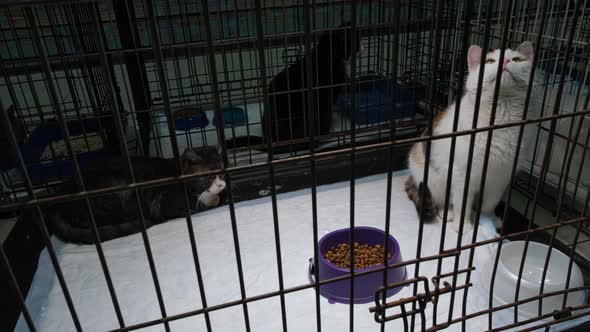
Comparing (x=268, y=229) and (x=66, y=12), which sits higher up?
(x=66, y=12)

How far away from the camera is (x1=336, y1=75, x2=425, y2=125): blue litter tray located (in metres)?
2.64

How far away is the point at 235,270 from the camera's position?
1708mm

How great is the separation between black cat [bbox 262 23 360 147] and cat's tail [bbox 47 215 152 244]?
3.33 feet

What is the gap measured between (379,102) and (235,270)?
1.67 m

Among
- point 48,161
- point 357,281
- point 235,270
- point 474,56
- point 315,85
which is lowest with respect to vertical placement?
point 235,270

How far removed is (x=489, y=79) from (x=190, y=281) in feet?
4.63

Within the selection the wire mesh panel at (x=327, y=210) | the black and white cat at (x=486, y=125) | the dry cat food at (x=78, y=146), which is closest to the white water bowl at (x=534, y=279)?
the wire mesh panel at (x=327, y=210)

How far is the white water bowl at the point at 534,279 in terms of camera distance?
136 centimetres

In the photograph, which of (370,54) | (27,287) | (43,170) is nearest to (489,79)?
(370,54)

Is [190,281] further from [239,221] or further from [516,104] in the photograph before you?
[516,104]

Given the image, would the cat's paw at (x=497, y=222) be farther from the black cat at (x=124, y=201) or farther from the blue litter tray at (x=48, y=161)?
the blue litter tray at (x=48, y=161)

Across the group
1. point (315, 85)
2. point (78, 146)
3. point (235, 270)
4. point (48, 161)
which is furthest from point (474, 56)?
point (78, 146)

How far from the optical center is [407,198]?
2092 mm

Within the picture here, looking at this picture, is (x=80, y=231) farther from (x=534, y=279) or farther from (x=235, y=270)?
(x=534, y=279)
